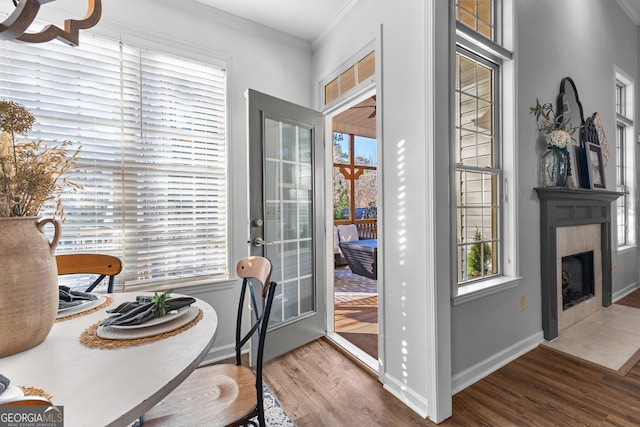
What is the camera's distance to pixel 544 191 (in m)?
2.46

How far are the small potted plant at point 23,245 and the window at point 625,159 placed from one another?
5767 mm

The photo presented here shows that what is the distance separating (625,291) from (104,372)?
5.55 meters

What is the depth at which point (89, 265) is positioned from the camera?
1692 mm

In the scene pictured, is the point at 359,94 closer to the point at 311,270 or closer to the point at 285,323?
the point at 311,270

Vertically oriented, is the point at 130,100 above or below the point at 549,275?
above

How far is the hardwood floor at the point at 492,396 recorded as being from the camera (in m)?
1.64

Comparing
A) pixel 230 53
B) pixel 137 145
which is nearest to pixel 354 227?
pixel 230 53

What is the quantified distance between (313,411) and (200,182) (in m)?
1.85

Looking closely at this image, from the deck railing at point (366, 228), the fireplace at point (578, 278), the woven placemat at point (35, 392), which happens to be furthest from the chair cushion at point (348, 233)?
the woven placemat at point (35, 392)

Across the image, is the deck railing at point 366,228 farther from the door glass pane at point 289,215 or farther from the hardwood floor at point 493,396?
the hardwood floor at point 493,396

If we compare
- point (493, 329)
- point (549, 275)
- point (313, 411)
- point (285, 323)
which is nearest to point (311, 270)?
point (285, 323)

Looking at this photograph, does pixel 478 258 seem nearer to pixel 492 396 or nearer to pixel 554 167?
Result: pixel 492 396

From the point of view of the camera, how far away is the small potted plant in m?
0.79

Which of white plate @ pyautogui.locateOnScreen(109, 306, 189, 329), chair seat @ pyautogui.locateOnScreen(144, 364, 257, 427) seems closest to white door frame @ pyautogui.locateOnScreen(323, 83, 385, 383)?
chair seat @ pyautogui.locateOnScreen(144, 364, 257, 427)
